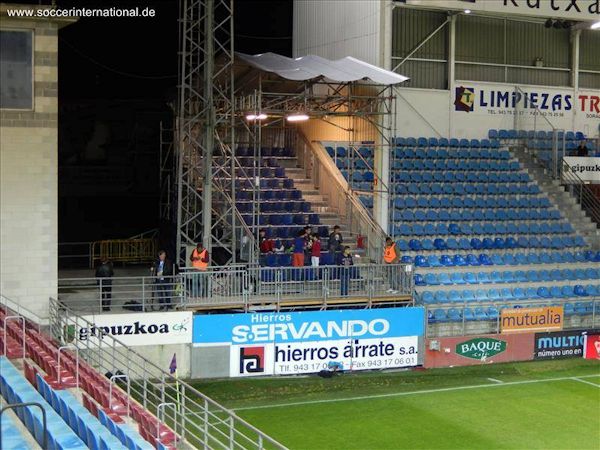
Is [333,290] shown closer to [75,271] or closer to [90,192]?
[75,271]

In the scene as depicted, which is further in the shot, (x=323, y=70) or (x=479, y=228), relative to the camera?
(x=479, y=228)

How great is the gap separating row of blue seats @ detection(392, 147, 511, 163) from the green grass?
826cm

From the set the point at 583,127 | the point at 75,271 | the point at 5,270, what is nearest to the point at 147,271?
the point at 75,271

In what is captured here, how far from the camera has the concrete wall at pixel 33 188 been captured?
20.4 m

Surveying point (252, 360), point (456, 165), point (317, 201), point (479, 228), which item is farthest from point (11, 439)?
point (456, 165)

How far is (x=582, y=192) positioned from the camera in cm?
3133

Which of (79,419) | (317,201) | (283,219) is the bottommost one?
(79,419)

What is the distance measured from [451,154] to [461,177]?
0.96 meters

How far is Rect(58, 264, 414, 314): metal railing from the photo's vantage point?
2184cm

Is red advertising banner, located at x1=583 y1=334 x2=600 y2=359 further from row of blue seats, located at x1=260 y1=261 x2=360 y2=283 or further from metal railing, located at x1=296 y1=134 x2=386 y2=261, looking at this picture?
row of blue seats, located at x1=260 y1=261 x2=360 y2=283

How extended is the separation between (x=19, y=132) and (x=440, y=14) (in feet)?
52.1

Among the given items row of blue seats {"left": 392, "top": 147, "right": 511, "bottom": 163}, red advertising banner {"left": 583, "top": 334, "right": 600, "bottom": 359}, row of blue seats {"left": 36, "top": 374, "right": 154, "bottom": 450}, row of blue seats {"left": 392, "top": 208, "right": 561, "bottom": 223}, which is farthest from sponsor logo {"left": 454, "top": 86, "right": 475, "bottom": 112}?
row of blue seats {"left": 36, "top": 374, "right": 154, "bottom": 450}

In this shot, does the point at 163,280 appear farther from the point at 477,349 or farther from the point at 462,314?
the point at 477,349
